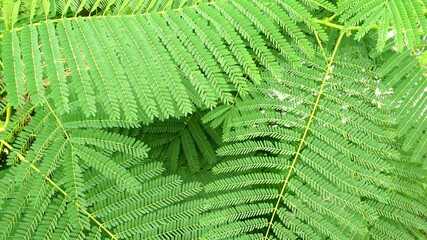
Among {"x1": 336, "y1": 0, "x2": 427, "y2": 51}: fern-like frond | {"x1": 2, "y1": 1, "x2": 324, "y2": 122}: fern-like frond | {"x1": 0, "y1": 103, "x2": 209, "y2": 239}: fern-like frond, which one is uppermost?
{"x1": 336, "y1": 0, "x2": 427, "y2": 51}: fern-like frond

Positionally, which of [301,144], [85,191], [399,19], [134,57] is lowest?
[85,191]

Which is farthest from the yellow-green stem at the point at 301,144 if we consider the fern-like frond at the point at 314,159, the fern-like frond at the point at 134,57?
the fern-like frond at the point at 134,57

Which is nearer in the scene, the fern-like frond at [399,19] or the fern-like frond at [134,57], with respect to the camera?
the fern-like frond at [134,57]

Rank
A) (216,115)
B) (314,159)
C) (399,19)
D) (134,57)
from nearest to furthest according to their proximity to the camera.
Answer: (134,57)
(399,19)
(314,159)
(216,115)

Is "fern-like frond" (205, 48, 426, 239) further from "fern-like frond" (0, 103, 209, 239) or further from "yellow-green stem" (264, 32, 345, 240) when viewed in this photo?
"fern-like frond" (0, 103, 209, 239)

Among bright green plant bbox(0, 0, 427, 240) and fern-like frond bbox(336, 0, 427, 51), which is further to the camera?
fern-like frond bbox(336, 0, 427, 51)

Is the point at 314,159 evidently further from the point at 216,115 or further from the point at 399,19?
the point at 399,19

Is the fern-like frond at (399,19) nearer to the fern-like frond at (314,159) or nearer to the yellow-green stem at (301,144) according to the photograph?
the yellow-green stem at (301,144)

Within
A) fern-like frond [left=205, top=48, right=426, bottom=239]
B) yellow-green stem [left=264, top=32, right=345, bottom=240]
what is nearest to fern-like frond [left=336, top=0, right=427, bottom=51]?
yellow-green stem [left=264, top=32, right=345, bottom=240]

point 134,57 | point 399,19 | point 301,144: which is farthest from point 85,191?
point 399,19

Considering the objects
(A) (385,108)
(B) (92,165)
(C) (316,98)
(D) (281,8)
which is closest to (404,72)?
(A) (385,108)
